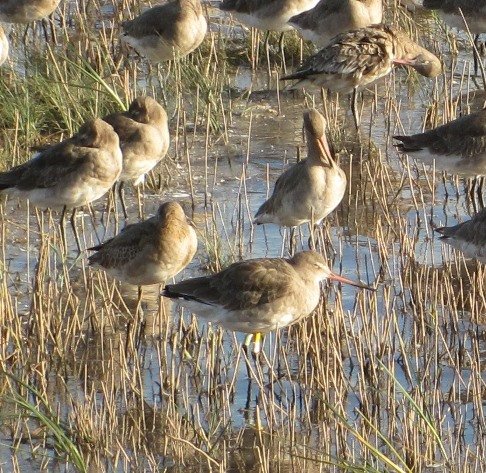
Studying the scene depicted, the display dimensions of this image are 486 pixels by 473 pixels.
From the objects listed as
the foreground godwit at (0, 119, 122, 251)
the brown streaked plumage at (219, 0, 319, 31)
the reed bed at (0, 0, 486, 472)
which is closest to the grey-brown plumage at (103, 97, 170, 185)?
the reed bed at (0, 0, 486, 472)

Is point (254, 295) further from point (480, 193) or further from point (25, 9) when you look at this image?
point (25, 9)

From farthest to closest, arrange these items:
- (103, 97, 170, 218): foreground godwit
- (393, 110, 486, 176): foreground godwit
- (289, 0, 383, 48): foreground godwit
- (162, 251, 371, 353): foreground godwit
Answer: (289, 0, 383, 48): foreground godwit, (393, 110, 486, 176): foreground godwit, (103, 97, 170, 218): foreground godwit, (162, 251, 371, 353): foreground godwit

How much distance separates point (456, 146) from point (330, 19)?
388 centimetres

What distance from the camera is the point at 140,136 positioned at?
35.0 feet

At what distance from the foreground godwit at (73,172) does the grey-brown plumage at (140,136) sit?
1.97 feet

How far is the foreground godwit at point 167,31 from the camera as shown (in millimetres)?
13344

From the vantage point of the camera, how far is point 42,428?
722 centimetres

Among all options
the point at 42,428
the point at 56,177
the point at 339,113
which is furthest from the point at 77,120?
the point at 42,428

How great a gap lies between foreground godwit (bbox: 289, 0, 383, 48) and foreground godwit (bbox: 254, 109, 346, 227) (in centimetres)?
451

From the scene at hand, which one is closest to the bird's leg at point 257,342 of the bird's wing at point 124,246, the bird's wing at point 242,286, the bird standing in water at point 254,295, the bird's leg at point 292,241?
the bird standing in water at point 254,295

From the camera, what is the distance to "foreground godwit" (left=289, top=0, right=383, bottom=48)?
1430 cm

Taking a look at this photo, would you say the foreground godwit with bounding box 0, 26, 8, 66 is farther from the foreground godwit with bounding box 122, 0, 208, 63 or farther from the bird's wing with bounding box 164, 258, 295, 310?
the bird's wing with bounding box 164, 258, 295, 310

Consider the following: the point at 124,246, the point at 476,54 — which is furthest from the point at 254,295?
the point at 476,54

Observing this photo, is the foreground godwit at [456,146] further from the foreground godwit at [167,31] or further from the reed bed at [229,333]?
the foreground godwit at [167,31]
